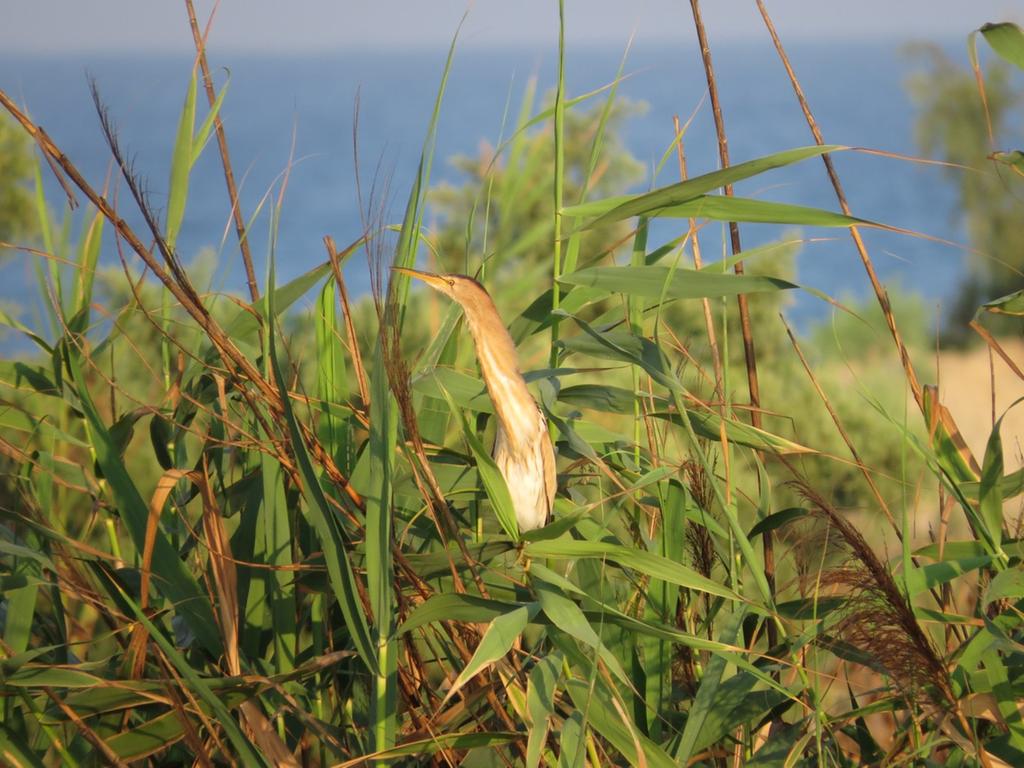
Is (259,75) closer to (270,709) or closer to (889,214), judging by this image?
(889,214)

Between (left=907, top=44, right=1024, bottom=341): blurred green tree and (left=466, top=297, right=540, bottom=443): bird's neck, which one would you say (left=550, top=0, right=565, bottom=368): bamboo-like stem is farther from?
(left=907, top=44, right=1024, bottom=341): blurred green tree

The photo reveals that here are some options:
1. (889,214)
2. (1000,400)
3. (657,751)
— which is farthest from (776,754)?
(889,214)

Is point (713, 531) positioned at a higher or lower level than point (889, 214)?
higher

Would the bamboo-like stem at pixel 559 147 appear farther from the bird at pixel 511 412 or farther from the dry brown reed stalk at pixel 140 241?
the dry brown reed stalk at pixel 140 241

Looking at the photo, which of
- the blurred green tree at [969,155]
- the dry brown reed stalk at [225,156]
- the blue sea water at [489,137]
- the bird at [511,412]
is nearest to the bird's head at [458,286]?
the bird at [511,412]

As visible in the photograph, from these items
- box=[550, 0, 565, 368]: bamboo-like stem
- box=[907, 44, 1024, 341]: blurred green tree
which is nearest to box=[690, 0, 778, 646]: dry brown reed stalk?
box=[550, 0, 565, 368]: bamboo-like stem

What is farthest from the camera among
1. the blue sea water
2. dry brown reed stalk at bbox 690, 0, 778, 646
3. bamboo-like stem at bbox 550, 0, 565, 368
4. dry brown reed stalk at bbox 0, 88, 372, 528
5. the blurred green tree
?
the blue sea water
